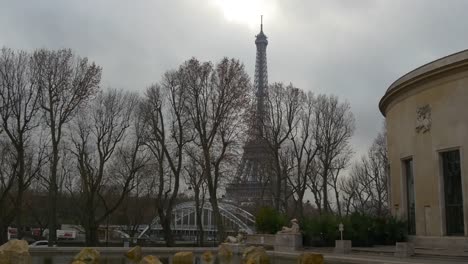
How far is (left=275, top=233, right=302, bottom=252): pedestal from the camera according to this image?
38.0m

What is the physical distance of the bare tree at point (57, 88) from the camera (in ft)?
143

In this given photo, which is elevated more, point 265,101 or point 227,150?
point 265,101

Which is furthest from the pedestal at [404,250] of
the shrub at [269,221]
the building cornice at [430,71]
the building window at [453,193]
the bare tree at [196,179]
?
the bare tree at [196,179]

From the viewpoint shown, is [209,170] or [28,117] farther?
[209,170]

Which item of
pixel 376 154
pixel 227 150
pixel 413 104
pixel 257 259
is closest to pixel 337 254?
pixel 413 104

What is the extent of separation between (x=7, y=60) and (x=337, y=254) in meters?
29.5

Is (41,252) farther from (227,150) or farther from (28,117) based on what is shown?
(227,150)

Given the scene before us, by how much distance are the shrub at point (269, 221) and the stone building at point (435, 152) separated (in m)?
10.7

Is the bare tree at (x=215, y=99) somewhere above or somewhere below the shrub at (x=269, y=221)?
above

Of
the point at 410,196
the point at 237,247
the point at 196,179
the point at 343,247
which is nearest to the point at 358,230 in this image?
the point at 343,247

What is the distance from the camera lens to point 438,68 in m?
32.3

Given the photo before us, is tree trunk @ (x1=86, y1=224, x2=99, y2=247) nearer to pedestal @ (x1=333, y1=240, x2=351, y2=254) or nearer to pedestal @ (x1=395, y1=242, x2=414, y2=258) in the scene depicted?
pedestal @ (x1=333, y1=240, x2=351, y2=254)

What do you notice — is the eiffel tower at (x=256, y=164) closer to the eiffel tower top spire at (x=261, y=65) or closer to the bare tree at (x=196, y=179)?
the bare tree at (x=196, y=179)

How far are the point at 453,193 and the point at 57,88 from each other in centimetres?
3071
